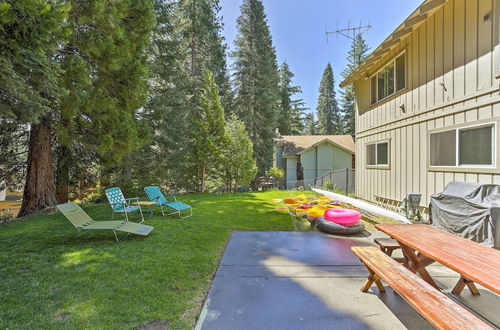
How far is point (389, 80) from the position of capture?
827 centimetres

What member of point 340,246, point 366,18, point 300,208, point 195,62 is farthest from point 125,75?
point 195,62

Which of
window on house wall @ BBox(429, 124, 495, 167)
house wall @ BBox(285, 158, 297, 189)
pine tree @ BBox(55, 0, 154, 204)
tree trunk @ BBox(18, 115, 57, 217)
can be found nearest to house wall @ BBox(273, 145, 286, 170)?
house wall @ BBox(285, 158, 297, 189)

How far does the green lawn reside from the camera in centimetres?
243

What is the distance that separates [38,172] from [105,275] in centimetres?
698

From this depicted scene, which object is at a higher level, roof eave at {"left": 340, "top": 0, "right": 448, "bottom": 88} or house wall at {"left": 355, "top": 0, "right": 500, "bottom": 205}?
roof eave at {"left": 340, "top": 0, "right": 448, "bottom": 88}

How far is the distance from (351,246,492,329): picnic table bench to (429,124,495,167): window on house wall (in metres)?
3.71

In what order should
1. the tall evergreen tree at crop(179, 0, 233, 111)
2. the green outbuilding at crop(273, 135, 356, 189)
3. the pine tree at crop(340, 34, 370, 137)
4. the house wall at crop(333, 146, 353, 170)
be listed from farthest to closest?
the pine tree at crop(340, 34, 370, 137)
the house wall at crop(333, 146, 353, 170)
the green outbuilding at crop(273, 135, 356, 189)
the tall evergreen tree at crop(179, 0, 233, 111)

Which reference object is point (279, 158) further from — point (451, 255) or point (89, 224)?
point (451, 255)

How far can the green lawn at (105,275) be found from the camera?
7.96ft

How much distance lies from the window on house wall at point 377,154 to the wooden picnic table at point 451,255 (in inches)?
215

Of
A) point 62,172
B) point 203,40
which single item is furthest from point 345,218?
point 203,40

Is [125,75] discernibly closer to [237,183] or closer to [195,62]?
[237,183]

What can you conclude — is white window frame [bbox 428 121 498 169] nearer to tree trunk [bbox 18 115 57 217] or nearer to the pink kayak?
the pink kayak

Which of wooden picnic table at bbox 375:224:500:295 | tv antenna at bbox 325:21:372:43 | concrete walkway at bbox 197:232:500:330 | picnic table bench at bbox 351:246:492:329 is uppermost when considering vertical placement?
tv antenna at bbox 325:21:372:43
